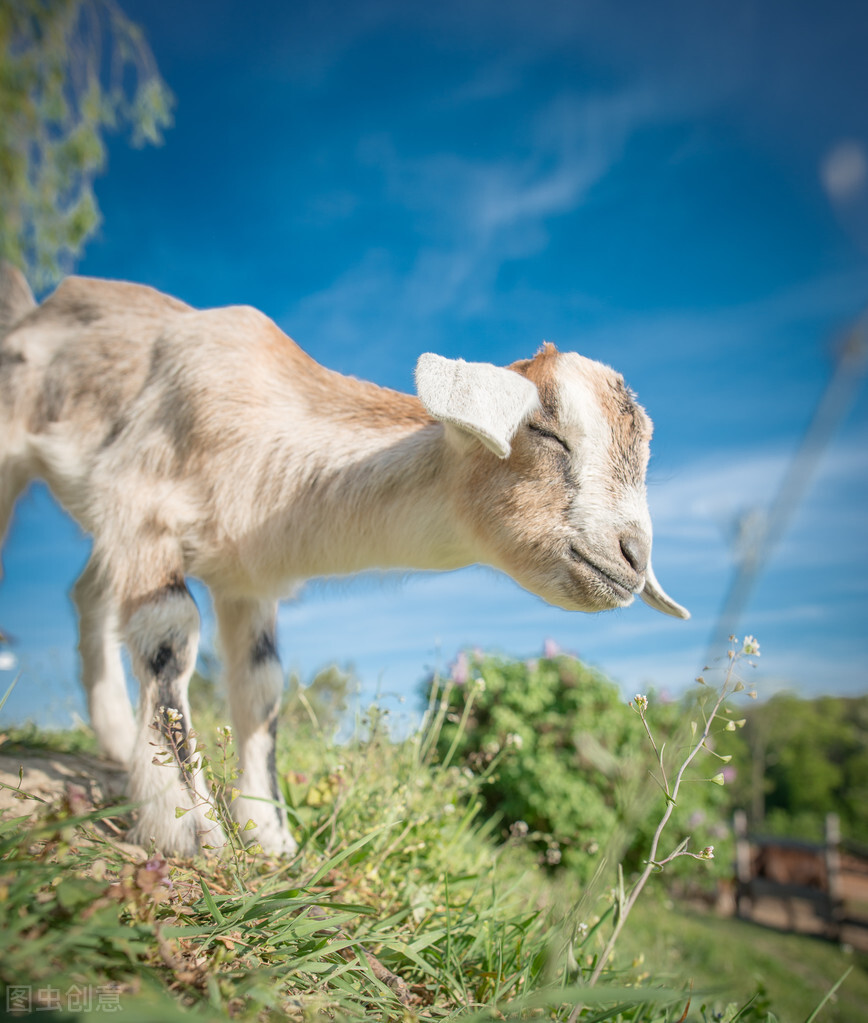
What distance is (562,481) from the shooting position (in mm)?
2539

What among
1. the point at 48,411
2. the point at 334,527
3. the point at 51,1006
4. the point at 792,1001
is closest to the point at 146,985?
the point at 51,1006

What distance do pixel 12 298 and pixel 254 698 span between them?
3449 mm

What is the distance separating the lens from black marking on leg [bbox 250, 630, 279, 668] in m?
3.38

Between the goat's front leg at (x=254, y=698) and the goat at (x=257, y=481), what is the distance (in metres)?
0.01

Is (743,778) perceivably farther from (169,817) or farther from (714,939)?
(169,817)

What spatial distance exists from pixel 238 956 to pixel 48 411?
3.07 meters

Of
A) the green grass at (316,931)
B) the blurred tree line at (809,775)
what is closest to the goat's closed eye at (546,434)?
the green grass at (316,931)

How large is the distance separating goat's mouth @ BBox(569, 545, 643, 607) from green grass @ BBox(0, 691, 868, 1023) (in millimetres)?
1095

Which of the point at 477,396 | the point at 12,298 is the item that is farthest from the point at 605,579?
the point at 12,298

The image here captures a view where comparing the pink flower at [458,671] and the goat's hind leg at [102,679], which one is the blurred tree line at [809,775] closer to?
the pink flower at [458,671]

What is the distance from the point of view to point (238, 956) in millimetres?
1683

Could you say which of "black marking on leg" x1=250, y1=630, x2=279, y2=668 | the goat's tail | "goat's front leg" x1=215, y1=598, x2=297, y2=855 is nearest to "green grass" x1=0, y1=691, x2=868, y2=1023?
"goat's front leg" x1=215, y1=598, x2=297, y2=855

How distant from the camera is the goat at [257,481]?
2498 mm

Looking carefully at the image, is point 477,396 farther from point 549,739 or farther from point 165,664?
point 549,739
